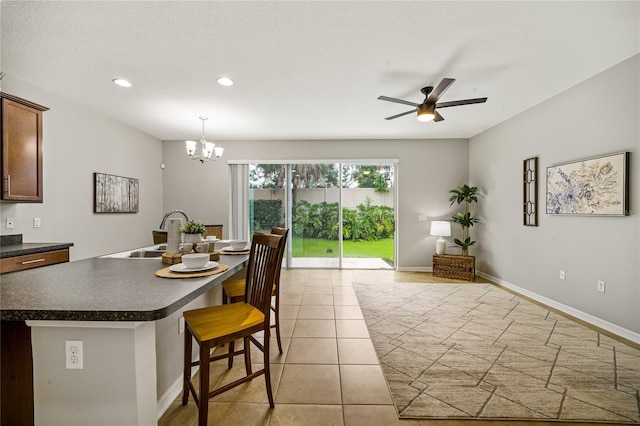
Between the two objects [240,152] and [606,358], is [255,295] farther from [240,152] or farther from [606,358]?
[240,152]

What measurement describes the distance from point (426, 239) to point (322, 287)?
2.45m

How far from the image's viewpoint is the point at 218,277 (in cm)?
156

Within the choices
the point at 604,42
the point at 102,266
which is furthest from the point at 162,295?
the point at 604,42

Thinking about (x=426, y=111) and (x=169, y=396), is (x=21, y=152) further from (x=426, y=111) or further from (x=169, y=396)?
(x=426, y=111)

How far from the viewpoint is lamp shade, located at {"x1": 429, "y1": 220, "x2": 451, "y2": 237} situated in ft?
16.3

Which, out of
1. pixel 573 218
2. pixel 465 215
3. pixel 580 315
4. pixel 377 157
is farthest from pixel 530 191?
pixel 377 157

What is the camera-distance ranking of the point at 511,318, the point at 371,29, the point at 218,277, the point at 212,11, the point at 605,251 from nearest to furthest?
the point at 218,277 → the point at 212,11 → the point at 371,29 → the point at 605,251 → the point at 511,318

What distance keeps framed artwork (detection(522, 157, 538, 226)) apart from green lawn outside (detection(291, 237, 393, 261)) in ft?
7.98

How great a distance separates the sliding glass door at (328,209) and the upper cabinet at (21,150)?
3.20 metres

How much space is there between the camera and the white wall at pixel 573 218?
260cm

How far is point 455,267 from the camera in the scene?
486cm

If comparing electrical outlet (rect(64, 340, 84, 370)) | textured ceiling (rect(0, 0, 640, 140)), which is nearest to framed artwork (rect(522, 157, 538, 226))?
textured ceiling (rect(0, 0, 640, 140))

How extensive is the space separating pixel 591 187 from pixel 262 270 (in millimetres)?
3433

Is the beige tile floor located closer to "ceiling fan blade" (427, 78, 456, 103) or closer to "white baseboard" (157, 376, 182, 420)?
"white baseboard" (157, 376, 182, 420)
